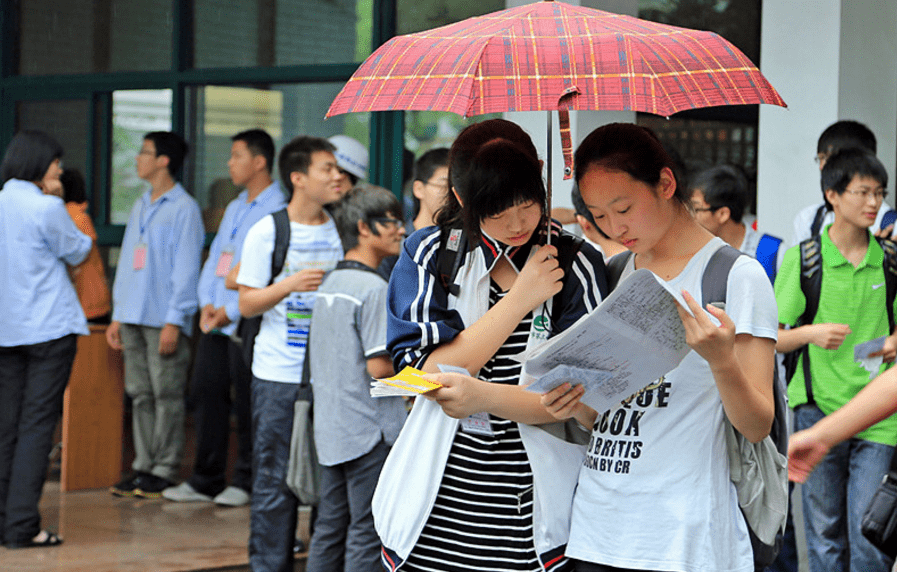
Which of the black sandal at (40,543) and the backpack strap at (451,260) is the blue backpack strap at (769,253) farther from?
the black sandal at (40,543)

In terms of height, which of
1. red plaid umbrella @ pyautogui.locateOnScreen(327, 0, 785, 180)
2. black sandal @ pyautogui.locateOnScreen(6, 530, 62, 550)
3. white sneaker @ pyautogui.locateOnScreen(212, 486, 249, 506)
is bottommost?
black sandal @ pyautogui.locateOnScreen(6, 530, 62, 550)

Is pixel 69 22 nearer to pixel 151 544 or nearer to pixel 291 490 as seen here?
pixel 151 544

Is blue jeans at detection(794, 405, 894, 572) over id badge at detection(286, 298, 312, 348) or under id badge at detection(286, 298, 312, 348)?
under

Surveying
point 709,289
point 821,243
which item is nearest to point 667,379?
point 709,289

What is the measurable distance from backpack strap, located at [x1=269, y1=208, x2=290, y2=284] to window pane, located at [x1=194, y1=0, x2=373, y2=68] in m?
2.74

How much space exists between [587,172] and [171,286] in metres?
5.33

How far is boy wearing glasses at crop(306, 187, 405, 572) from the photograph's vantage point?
14.4 feet

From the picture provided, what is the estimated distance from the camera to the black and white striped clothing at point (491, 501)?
259 cm

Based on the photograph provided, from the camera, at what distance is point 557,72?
235 cm

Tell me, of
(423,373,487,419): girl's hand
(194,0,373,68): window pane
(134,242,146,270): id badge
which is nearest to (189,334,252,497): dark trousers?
(134,242,146,270): id badge

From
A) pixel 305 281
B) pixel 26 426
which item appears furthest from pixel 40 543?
pixel 305 281

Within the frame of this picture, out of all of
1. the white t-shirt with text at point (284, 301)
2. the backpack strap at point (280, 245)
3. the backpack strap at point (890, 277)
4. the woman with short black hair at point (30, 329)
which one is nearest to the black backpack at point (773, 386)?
the backpack strap at point (890, 277)

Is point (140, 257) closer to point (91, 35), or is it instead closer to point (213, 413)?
point (213, 413)

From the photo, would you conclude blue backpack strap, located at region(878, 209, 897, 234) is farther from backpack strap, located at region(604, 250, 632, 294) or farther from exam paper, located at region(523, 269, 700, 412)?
exam paper, located at region(523, 269, 700, 412)
